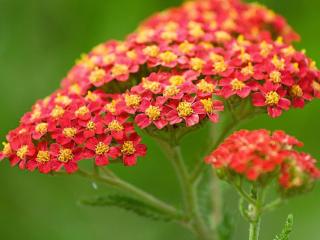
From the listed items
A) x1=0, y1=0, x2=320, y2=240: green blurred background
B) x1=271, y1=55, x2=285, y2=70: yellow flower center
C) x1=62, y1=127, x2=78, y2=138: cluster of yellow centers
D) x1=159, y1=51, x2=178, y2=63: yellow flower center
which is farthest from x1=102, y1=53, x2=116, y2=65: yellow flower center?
x1=0, y1=0, x2=320, y2=240: green blurred background

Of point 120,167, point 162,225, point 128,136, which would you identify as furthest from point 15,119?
point 128,136

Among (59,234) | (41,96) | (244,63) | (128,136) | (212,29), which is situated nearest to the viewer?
(128,136)

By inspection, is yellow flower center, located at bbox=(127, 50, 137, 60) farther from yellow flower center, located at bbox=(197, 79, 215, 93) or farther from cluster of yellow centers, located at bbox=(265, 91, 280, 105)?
cluster of yellow centers, located at bbox=(265, 91, 280, 105)

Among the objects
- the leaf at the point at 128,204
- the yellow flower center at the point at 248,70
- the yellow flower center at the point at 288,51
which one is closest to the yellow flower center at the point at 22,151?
the leaf at the point at 128,204

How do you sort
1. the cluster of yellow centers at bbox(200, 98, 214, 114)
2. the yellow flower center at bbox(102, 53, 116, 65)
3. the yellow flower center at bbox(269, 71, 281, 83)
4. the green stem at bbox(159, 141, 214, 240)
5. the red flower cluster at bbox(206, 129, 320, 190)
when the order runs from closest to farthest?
the red flower cluster at bbox(206, 129, 320, 190)
the cluster of yellow centers at bbox(200, 98, 214, 114)
the yellow flower center at bbox(269, 71, 281, 83)
the green stem at bbox(159, 141, 214, 240)
the yellow flower center at bbox(102, 53, 116, 65)

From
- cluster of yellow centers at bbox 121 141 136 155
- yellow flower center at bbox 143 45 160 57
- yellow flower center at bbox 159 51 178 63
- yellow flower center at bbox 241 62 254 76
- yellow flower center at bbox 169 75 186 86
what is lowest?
cluster of yellow centers at bbox 121 141 136 155

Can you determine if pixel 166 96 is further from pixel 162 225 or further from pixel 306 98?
pixel 162 225
